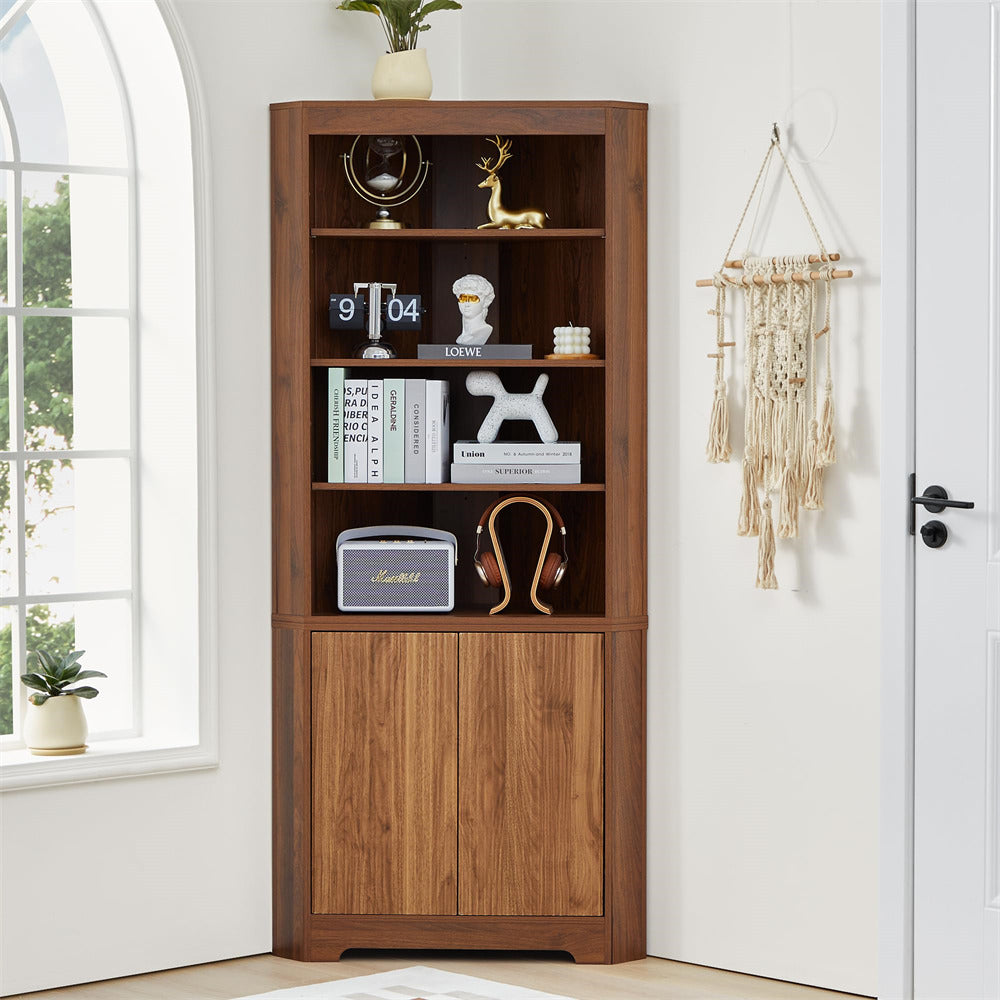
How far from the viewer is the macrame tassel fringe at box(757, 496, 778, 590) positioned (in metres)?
2.87

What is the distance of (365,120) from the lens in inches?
119

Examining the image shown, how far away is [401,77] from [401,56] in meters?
0.05

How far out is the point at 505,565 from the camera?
3.16m

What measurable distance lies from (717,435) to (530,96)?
95cm

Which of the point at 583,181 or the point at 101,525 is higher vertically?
the point at 583,181

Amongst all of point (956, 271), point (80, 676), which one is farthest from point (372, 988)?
point (956, 271)

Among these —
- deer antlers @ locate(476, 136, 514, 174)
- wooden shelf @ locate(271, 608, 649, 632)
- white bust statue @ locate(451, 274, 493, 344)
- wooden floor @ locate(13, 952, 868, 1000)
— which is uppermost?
deer antlers @ locate(476, 136, 514, 174)

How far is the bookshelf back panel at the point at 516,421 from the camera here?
323 cm

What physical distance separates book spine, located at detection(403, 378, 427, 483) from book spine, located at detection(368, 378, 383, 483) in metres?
0.06

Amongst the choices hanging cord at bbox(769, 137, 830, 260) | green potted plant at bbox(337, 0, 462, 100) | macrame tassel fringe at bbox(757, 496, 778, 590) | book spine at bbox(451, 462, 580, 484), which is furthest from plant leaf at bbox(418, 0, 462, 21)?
macrame tassel fringe at bbox(757, 496, 778, 590)

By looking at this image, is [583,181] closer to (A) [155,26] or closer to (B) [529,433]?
(B) [529,433]

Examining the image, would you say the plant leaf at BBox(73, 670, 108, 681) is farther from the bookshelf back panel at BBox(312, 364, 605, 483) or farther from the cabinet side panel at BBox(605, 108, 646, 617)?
the cabinet side panel at BBox(605, 108, 646, 617)

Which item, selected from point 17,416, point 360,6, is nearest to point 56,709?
point 17,416

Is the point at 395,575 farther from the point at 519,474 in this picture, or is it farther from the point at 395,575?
the point at 519,474
